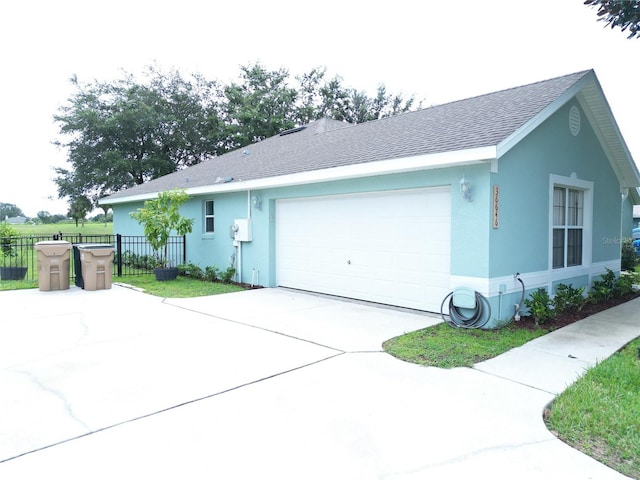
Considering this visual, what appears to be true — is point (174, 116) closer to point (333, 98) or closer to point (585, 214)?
point (333, 98)

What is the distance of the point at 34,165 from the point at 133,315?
85.8ft

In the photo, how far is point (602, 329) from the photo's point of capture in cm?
615

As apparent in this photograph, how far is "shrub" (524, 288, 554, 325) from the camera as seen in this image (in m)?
6.27

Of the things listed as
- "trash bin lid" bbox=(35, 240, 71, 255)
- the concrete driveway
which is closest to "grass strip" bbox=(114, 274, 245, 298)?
"trash bin lid" bbox=(35, 240, 71, 255)

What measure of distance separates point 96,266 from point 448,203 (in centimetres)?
793

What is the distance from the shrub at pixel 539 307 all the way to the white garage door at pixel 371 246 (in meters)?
1.31

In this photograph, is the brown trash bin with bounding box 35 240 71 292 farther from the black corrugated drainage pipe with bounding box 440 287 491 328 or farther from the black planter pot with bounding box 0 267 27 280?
the black corrugated drainage pipe with bounding box 440 287 491 328

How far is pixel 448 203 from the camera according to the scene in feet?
21.9

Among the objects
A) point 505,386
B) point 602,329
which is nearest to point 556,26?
point 602,329

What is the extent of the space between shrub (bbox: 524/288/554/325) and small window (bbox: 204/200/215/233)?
848cm

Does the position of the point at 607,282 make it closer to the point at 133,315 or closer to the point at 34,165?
the point at 133,315

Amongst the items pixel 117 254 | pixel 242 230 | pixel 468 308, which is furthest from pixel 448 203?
pixel 117 254

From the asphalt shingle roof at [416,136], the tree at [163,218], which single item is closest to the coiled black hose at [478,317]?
the asphalt shingle roof at [416,136]

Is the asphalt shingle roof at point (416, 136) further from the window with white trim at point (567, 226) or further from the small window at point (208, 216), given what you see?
the window with white trim at point (567, 226)
